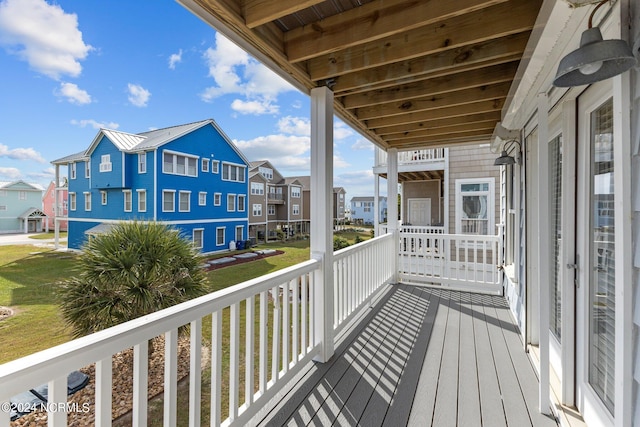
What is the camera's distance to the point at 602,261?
149 cm

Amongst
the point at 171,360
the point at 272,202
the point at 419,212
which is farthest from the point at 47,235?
the point at 272,202

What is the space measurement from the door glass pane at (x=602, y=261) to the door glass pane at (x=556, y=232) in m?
0.54

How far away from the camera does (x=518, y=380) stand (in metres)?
2.21

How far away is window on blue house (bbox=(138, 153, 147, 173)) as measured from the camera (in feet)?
15.8

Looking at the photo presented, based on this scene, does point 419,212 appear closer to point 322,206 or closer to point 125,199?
point 322,206

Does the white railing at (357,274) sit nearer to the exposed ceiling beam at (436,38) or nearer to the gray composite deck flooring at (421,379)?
the gray composite deck flooring at (421,379)

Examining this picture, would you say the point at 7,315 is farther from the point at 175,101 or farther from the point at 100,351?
the point at 175,101

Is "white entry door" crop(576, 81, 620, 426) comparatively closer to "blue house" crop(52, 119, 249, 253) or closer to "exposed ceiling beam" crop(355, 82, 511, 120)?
"exposed ceiling beam" crop(355, 82, 511, 120)

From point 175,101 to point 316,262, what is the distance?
2.87 m

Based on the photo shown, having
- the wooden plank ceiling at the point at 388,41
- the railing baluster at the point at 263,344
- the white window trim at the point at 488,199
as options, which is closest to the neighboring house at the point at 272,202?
the white window trim at the point at 488,199

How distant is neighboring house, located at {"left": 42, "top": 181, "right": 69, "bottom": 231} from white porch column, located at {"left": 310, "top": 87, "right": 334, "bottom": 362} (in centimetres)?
238

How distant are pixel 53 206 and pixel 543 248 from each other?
4127 mm

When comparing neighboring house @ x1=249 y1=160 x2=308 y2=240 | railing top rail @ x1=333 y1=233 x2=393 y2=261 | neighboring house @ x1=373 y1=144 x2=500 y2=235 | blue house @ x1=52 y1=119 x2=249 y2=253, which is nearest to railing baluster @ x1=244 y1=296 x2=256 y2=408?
railing top rail @ x1=333 y1=233 x2=393 y2=261

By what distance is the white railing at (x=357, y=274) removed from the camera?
9.50 feet
